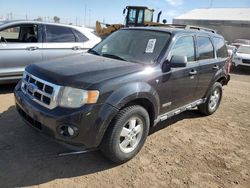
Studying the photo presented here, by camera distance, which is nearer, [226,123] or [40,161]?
[40,161]

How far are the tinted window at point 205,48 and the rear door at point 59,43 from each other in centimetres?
319

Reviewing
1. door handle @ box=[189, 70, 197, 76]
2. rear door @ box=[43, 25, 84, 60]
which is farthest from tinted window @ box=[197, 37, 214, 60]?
rear door @ box=[43, 25, 84, 60]

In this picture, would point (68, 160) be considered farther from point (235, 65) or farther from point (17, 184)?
point (235, 65)

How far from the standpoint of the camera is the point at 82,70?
3596mm

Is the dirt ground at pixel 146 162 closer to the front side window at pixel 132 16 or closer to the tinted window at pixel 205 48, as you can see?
the tinted window at pixel 205 48

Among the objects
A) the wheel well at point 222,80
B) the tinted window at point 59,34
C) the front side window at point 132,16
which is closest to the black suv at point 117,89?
the wheel well at point 222,80

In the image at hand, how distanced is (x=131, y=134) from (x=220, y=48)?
3287 mm

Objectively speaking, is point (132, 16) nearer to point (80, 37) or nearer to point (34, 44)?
point (80, 37)

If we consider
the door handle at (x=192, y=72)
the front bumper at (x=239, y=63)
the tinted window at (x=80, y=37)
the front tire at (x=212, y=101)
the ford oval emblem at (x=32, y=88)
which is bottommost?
the front bumper at (x=239, y=63)

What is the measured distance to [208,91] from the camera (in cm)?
571

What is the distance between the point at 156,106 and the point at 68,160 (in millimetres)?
1442

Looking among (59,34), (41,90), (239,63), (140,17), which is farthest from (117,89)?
(140,17)

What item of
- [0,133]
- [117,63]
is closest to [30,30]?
[0,133]

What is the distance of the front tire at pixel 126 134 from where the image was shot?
11.5 feet
